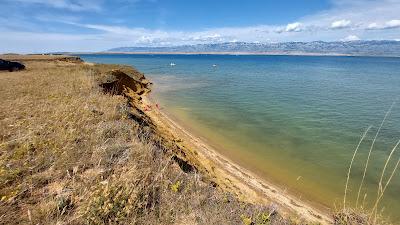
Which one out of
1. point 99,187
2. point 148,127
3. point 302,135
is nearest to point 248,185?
point 148,127

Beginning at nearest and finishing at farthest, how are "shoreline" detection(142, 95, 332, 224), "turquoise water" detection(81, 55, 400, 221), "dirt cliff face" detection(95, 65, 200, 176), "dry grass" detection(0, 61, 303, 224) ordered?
"dry grass" detection(0, 61, 303, 224) < "dirt cliff face" detection(95, 65, 200, 176) < "shoreline" detection(142, 95, 332, 224) < "turquoise water" detection(81, 55, 400, 221)

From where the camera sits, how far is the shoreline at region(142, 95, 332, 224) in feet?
36.8

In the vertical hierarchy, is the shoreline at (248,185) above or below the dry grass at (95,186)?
below

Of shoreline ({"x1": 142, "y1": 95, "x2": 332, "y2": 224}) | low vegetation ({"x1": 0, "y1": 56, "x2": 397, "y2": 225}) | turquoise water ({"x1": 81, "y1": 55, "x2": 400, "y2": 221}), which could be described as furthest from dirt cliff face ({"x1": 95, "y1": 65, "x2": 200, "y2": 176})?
turquoise water ({"x1": 81, "y1": 55, "x2": 400, "y2": 221})

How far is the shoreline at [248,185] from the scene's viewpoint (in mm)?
11211

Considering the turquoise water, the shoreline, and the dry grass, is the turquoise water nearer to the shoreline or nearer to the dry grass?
the shoreline

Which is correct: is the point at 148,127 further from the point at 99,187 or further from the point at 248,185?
the point at 99,187

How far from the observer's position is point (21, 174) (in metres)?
5.43

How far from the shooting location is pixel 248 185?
13.4 meters

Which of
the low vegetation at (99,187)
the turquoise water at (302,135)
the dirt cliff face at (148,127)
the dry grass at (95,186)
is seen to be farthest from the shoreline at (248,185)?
the dry grass at (95,186)

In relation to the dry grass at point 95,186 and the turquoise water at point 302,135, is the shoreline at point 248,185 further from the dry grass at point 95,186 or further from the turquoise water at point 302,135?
the dry grass at point 95,186

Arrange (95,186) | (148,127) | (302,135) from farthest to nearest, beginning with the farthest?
(302,135) → (148,127) → (95,186)

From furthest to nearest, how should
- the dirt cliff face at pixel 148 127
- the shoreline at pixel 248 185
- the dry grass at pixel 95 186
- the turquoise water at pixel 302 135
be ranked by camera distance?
the turquoise water at pixel 302 135 < the shoreline at pixel 248 185 < the dirt cliff face at pixel 148 127 < the dry grass at pixel 95 186

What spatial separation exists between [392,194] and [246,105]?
790 inches
